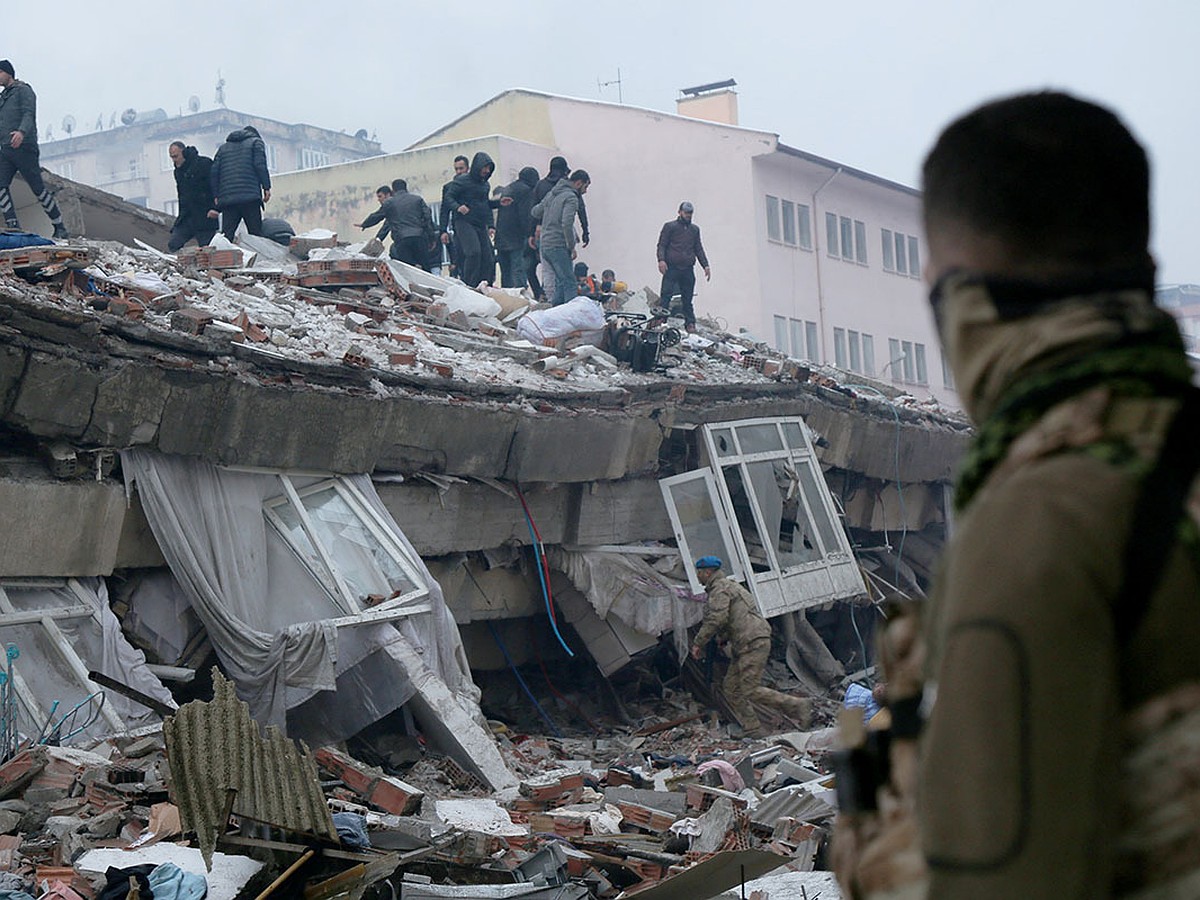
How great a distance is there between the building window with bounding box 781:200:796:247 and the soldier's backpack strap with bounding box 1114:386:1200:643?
34374 mm

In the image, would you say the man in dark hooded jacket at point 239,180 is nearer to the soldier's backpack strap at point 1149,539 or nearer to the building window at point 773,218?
the soldier's backpack strap at point 1149,539

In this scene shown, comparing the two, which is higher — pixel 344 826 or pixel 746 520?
pixel 746 520

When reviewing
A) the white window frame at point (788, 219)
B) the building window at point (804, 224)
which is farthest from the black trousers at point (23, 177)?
the building window at point (804, 224)

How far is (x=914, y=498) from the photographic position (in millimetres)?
19703

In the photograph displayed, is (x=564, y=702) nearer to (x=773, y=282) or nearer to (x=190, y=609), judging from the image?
(x=190, y=609)

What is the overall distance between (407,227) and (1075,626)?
1790 centimetres

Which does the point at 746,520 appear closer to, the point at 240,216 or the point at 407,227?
the point at 407,227

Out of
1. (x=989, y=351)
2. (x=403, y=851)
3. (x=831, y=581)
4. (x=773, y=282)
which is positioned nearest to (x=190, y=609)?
(x=403, y=851)

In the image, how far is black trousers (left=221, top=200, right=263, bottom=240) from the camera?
17016mm

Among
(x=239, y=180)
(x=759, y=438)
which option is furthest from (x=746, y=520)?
(x=239, y=180)

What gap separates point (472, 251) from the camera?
1916 cm

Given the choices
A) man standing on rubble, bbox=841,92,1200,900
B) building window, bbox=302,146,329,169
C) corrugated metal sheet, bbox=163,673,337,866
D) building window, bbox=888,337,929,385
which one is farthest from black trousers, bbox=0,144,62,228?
building window, bbox=302,146,329,169

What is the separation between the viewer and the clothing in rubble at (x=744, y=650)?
13.8 meters

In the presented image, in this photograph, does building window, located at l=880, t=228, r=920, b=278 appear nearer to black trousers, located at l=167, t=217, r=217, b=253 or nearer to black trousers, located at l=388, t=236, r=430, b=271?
black trousers, located at l=388, t=236, r=430, b=271
